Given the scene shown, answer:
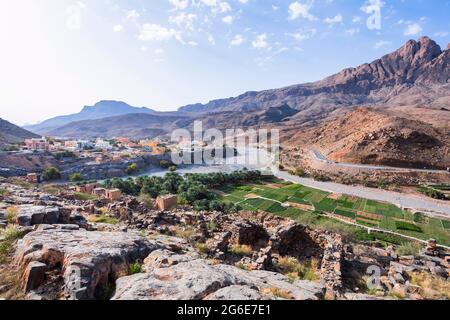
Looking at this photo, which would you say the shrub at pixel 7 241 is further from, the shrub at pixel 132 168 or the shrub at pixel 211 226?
the shrub at pixel 132 168

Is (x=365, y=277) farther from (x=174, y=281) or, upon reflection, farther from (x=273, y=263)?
(x=174, y=281)

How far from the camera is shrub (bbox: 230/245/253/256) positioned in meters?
11.9

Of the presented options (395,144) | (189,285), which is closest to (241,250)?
(189,285)

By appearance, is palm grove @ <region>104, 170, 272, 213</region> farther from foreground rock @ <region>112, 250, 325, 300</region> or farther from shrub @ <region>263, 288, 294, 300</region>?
shrub @ <region>263, 288, 294, 300</region>

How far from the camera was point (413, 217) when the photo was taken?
31516 mm

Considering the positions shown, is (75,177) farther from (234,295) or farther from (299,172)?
(234,295)

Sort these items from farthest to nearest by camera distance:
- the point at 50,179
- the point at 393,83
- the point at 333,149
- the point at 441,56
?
the point at 393,83
the point at 441,56
the point at 333,149
the point at 50,179

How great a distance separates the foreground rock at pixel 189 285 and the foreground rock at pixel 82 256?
0.44m

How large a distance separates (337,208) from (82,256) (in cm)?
3471

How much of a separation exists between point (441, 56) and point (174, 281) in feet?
806

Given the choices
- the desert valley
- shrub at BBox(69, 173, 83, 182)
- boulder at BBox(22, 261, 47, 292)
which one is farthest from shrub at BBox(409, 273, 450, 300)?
shrub at BBox(69, 173, 83, 182)

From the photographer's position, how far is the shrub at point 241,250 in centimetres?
1191

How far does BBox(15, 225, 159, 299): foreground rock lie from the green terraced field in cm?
2607
